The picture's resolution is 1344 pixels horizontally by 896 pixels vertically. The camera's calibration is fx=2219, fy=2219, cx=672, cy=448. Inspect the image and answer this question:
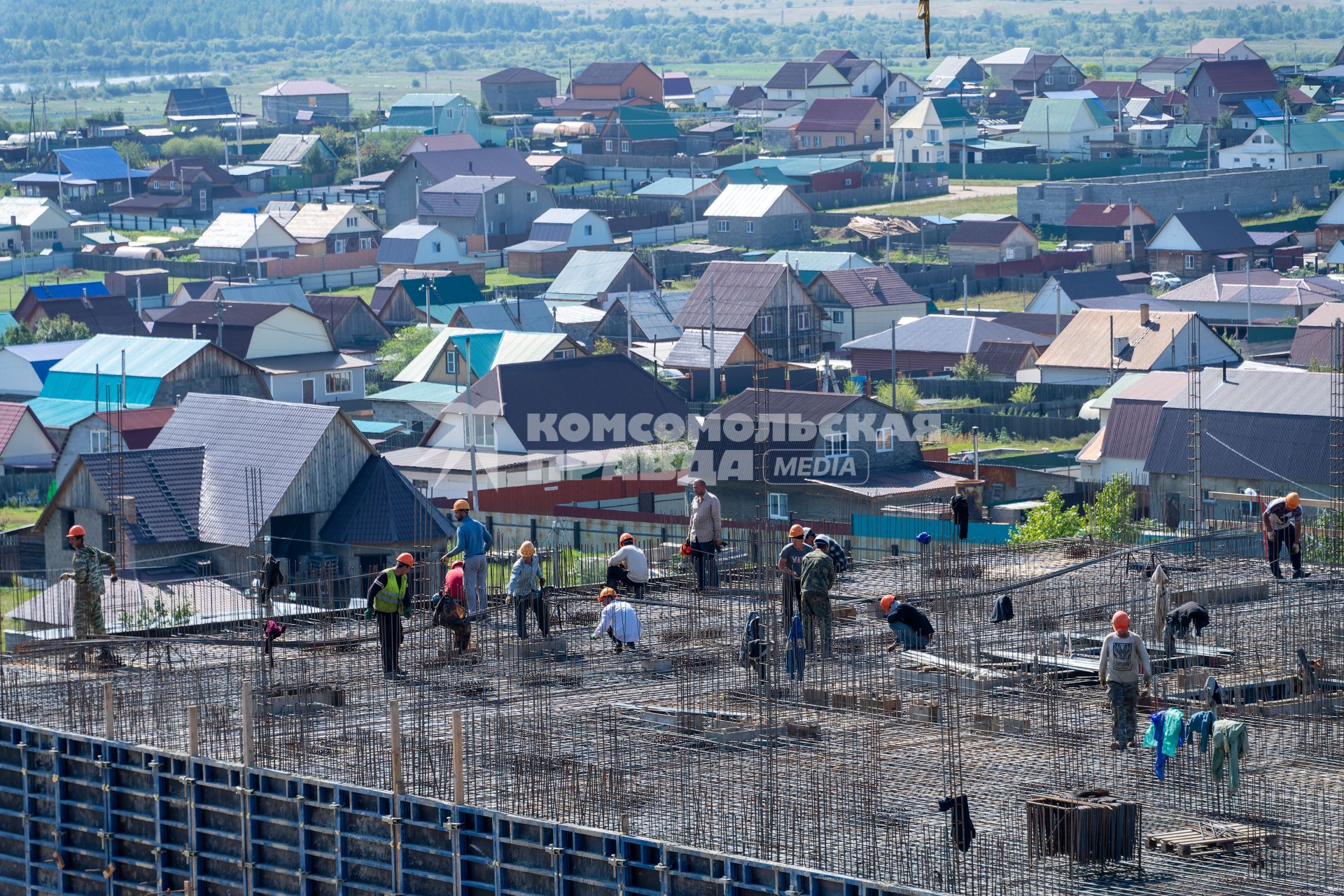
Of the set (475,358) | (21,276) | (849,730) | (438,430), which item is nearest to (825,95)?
(21,276)

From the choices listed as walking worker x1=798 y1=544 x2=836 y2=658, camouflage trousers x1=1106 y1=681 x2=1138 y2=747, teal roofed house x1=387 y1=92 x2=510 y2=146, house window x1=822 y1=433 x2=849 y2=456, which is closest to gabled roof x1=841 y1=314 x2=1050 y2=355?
house window x1=822 y1=433 x2=849 y2=456

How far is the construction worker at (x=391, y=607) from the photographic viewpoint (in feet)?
75.3

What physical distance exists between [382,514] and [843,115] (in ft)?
309

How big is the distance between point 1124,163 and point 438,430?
6679 cm

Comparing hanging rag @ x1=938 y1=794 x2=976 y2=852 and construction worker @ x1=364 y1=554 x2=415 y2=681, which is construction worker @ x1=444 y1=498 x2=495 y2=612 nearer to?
construction worker @ x1=364 y1=554 x2=415 y2=681

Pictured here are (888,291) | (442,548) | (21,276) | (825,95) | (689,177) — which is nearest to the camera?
(442,548)

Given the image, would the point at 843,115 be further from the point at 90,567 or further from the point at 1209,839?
the point at 1209,839

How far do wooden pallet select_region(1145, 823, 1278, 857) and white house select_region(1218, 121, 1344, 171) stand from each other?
9711 centimetres

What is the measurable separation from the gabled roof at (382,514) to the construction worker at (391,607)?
15.6 metres

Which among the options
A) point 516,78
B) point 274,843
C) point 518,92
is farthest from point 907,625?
point 518,92

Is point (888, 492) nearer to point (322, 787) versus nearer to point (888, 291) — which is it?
point (322, 787)

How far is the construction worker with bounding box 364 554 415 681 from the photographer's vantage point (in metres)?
22.9

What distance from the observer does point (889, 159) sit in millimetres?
123125

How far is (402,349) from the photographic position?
73000 millimetres
